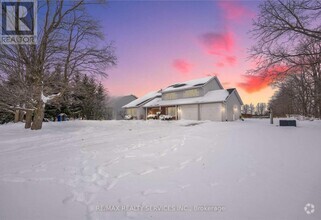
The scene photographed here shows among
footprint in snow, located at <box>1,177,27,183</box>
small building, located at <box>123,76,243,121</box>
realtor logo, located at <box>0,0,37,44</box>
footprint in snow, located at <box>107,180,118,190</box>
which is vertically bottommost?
footprint in snow, located at <box>1,177,27,183</box>

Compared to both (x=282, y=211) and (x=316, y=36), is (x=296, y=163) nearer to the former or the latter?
(x=282, y=211)

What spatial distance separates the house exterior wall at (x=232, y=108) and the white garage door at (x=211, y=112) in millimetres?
1160

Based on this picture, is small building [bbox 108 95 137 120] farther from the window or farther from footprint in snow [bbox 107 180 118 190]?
footprint in snow [bbox 107 180 118 190]

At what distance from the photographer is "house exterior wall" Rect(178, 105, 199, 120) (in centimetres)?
2745

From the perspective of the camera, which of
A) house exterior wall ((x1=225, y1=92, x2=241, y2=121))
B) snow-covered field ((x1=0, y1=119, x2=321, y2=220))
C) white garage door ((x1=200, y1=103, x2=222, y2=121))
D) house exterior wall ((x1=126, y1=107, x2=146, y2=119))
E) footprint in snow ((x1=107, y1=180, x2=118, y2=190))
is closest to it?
snow-covered field ((x1=0, y1=119, x2=321, y2=220))

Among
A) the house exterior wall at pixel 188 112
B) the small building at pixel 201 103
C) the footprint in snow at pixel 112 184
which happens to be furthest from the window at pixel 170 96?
the footprint in snow at pixel 112 184

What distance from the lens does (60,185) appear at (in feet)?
12.3

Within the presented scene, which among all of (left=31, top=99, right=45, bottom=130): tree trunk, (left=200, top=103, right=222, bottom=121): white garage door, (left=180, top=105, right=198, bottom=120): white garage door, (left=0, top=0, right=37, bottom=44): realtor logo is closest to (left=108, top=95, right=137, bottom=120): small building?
(left=180, top=105, right=198, bottom=120): white garage door

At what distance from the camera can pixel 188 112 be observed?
28.3 meters

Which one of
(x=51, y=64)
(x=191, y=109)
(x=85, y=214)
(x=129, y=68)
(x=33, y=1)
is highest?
(x=33, y=1)

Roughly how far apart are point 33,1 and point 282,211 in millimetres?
17806

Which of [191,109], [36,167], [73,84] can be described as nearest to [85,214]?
[36,167]

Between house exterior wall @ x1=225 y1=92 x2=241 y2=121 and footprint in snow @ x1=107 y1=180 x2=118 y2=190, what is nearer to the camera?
footprint in snow @ x1=107 y1=180 x2=118 y2=190

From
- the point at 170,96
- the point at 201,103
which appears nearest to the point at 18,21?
the point at 201,103
